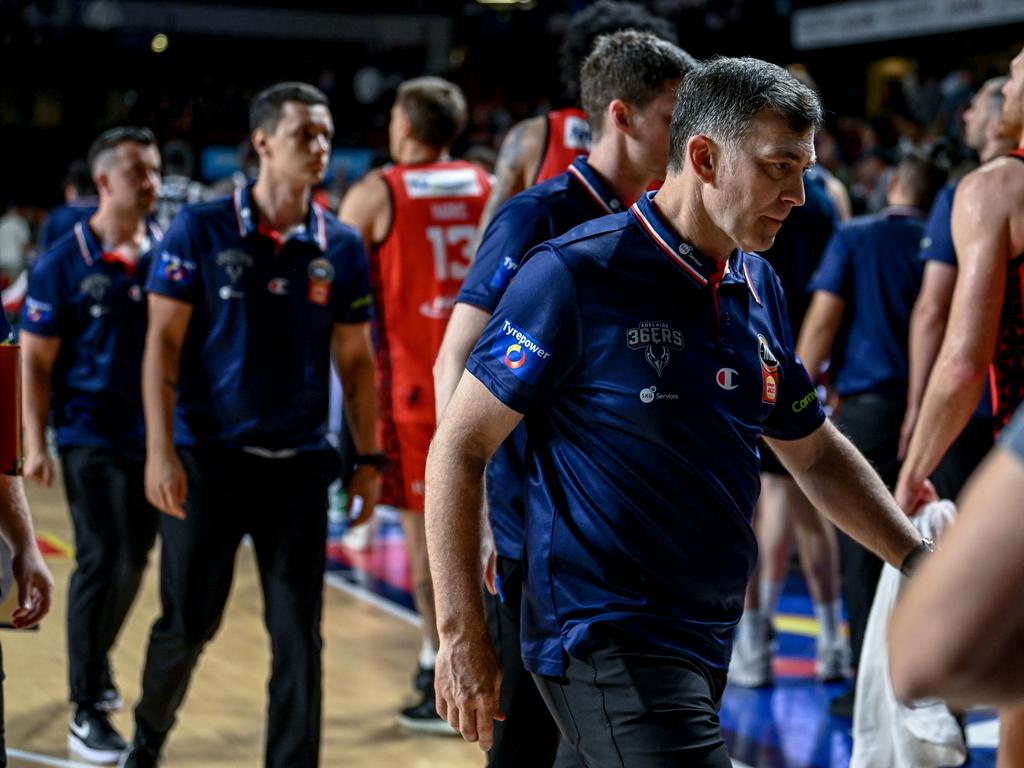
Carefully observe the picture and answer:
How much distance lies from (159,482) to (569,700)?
199 cm

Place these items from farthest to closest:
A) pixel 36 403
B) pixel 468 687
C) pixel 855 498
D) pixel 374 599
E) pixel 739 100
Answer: pixel 374 599
pixel 36 403
pixel 855 498
pixel 739 100
pixel 468 687

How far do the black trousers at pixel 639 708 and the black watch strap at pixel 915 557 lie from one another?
47 centimetres

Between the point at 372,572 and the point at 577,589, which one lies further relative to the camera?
the point at 372,572

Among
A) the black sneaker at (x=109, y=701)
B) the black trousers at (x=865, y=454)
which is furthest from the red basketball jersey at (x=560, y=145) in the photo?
the black sneaker at (x=109, y=701)

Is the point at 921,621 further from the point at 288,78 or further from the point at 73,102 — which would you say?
the point at 288,78

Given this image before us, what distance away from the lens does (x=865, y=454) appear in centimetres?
513

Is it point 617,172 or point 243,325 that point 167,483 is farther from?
point 617,172

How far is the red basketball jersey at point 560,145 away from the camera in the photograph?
174 inches

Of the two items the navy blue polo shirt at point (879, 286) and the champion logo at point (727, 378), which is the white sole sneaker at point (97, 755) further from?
the champion logo at point (727, 378)

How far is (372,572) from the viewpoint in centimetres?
775

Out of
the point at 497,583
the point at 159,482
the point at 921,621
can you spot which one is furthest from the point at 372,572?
the point at 921,621

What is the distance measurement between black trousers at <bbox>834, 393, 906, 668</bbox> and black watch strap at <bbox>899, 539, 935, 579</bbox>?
2.21 m

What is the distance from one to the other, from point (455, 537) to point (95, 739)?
2912 mm

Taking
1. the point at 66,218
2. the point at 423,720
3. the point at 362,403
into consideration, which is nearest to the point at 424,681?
the point at 423,720
